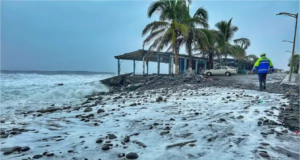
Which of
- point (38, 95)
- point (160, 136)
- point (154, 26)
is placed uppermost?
point (154, 26)

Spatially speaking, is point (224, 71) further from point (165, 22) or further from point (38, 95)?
point (38, 95)

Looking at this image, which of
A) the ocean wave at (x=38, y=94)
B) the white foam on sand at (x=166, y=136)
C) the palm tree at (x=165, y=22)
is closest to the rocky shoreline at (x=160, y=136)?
the white foam on sand at (x=166, y=136)

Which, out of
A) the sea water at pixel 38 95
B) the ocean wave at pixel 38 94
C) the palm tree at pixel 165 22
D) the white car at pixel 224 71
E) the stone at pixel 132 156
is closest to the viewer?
the stone at pixel 132 156

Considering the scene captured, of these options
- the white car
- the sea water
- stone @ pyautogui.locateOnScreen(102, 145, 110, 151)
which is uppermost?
the white car

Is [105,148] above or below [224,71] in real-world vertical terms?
below

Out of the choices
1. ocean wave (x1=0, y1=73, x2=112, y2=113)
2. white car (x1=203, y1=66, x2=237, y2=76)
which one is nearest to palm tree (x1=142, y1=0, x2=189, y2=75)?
ocean wave (x1=0, y1=73, x2=112, y2=113)

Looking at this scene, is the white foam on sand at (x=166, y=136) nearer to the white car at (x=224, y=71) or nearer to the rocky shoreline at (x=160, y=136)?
the rocky shoreline at (x=160, y=136)

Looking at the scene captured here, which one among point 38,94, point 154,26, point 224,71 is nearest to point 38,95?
point 38,94

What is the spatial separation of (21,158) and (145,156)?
64.0 inches

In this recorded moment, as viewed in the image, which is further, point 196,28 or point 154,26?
point 196,28

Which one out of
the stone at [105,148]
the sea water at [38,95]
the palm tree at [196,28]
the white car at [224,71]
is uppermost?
the palm tree at [196,28]

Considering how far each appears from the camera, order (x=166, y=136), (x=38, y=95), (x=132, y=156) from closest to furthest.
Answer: (x=132, y=156)
(x=166, y=136)
(x=38, y=95)

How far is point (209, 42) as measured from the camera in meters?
17.8

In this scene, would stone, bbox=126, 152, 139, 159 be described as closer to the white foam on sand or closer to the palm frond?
the white foam on sand
